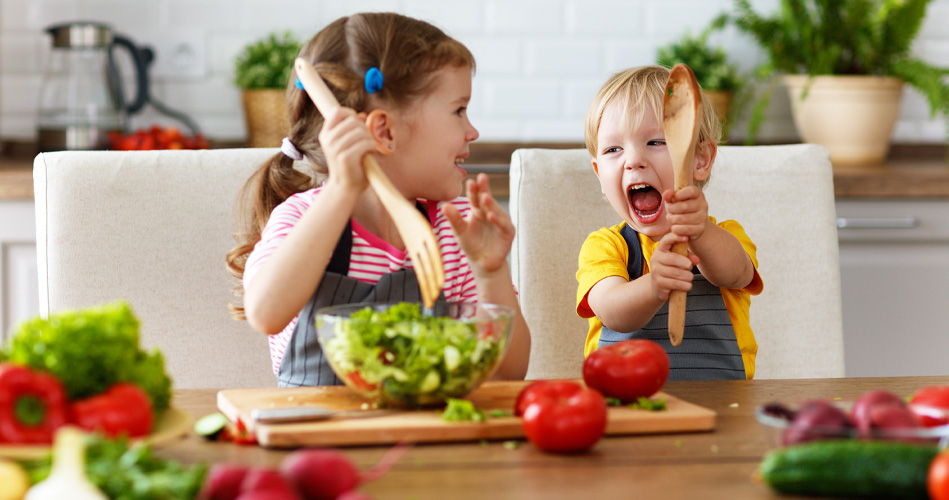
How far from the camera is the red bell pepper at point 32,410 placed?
709 mm

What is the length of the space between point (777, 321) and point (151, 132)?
166 centimetres

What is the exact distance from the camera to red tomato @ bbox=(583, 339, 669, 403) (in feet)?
3.32

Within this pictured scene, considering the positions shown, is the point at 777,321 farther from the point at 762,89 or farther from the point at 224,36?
the point at 224,36

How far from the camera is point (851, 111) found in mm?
2566

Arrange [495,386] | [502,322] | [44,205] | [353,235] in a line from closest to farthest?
[502,322]
[495,386]
[353,235]
[44,205]

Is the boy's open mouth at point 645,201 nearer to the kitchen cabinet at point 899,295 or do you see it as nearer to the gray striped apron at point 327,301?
the gray striped apron at point 327,301

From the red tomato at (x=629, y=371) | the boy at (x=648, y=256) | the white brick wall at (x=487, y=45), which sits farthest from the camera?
the white brick wall at (x=487, y=45)

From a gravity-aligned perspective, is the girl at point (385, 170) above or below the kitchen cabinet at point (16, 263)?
above

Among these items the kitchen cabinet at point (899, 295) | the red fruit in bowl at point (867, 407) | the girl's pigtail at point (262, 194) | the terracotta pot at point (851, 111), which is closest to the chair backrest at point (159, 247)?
the girl's pigtail at point (262, 194)

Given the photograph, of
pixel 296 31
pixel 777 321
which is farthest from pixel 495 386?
pixel 296 31

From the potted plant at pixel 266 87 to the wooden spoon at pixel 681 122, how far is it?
1.54m

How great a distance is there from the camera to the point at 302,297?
46.0 inches

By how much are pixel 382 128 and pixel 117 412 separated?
72 cm

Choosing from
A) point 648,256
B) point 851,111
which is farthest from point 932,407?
point 851,111
